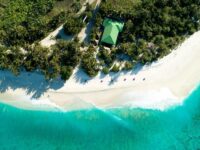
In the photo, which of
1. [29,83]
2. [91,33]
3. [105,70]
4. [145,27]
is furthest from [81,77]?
[145,27]

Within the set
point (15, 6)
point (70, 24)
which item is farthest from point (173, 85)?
point (15, 6)

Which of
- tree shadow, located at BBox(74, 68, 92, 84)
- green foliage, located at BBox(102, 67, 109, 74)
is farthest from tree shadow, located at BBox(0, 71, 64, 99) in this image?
green foliage, located at BBox(102, 67, 109, 74)

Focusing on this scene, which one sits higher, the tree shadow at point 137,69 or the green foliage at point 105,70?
the tree shadow at point 137,69

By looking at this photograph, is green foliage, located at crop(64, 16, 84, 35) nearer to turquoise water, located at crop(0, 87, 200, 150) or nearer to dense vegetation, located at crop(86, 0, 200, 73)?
dense vegetation, located at crop(86, 0, 200, 73)

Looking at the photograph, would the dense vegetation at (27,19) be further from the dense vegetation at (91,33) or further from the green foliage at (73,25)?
the green foliage at (73,25)

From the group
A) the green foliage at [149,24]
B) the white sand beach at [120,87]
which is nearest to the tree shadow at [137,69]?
the white sand beach at [120,87]

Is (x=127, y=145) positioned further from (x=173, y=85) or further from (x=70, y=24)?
(x=70, y=24)
